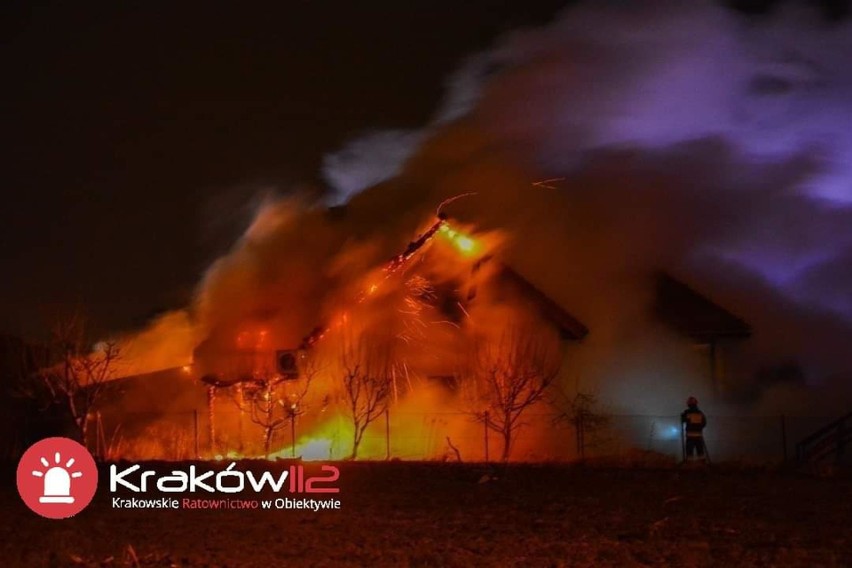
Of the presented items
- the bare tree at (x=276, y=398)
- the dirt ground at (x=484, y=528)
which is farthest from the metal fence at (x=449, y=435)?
the dirt ground at (x=484, y=528)

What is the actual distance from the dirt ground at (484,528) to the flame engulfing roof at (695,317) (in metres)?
8.10

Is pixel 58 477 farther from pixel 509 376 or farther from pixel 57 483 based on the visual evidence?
pixel 509 376

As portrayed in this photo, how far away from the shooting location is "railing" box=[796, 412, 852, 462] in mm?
20922

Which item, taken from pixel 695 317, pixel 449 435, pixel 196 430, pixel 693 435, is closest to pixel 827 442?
pixel 693 435

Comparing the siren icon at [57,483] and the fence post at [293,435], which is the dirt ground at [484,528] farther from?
the fence post at [293,435]

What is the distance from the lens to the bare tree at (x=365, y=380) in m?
21.9

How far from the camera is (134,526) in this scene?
1204 centimetres

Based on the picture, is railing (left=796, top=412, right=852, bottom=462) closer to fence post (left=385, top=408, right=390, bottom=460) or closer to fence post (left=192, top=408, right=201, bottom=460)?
fence post (left=385, top=408, right=390, bottom=460)

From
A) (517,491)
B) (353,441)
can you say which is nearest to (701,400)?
(353,441)

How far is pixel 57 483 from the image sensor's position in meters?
12.3

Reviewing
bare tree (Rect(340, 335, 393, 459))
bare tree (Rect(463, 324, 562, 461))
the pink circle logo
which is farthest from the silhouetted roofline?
the pink circle logo

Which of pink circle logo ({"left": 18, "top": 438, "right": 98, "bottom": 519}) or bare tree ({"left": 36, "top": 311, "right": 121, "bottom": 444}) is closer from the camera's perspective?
pink circle logo ({"left": 18, "top": 438, "right": 98, "bottom": 519})

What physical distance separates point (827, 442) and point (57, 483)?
54.0 ft

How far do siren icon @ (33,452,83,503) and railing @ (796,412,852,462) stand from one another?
580 inches
